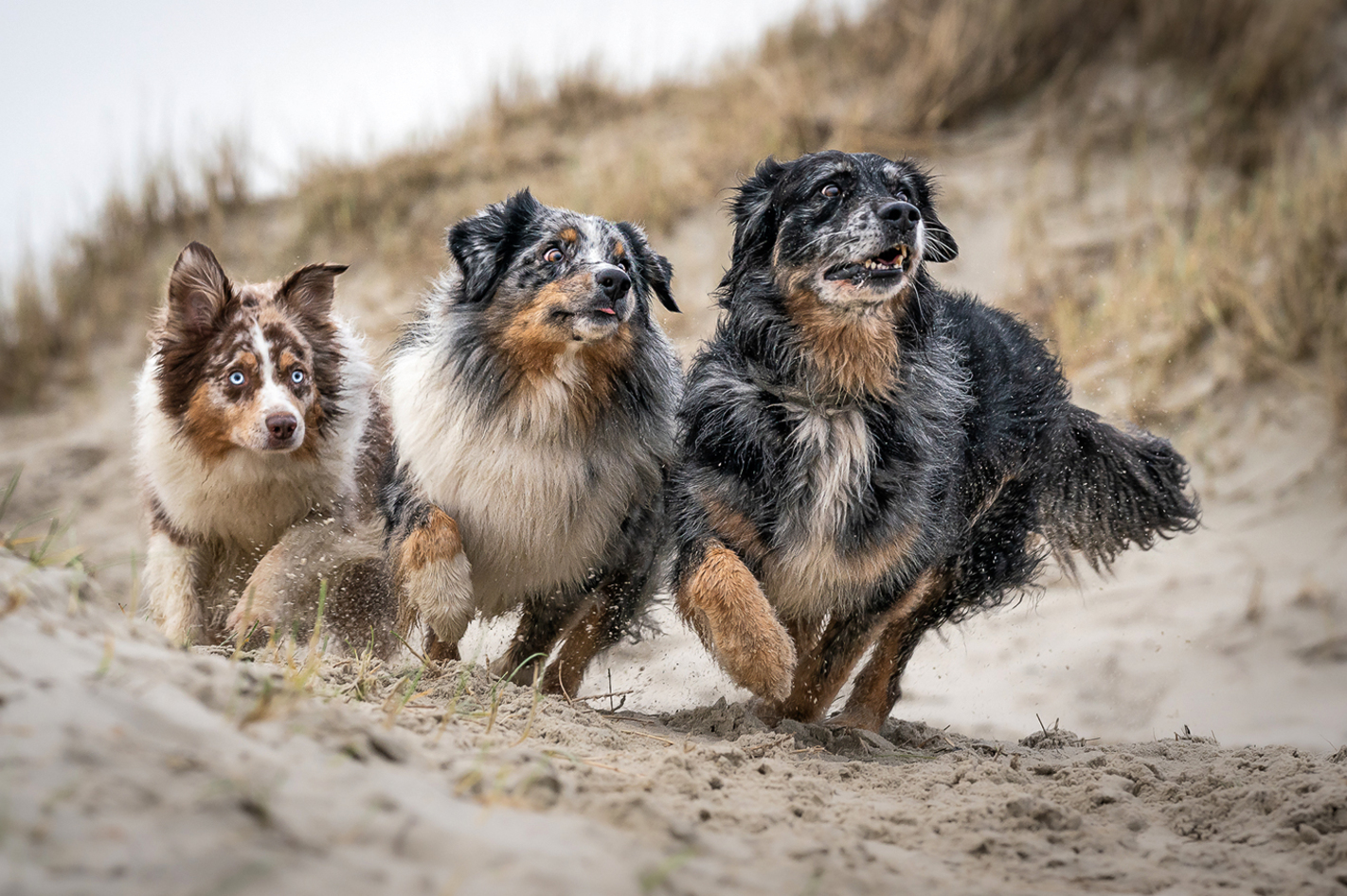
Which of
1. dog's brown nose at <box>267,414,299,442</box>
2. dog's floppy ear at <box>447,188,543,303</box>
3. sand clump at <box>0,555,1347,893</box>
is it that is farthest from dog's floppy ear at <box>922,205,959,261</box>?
dog's brown nose at <box>267,414,299,442</box>

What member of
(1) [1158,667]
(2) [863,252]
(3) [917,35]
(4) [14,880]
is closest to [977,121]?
(3) [917,35]

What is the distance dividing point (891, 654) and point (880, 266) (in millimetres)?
1603

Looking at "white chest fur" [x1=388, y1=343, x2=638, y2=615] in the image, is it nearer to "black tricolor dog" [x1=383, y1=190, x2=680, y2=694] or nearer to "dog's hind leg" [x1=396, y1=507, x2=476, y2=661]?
"black tricolor dog" [x1=383, y1=190, x2=680, y2=694]

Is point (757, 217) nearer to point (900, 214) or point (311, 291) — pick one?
point (900, 214)

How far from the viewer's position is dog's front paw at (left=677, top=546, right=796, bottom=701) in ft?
12.0

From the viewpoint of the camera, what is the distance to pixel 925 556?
419 centimetres

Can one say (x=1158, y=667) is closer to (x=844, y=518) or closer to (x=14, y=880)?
(x=844, y=518)

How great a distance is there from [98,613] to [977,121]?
34.4 ft

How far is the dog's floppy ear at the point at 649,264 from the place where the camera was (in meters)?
4.58

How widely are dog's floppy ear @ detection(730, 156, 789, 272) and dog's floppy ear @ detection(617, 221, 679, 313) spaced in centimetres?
40

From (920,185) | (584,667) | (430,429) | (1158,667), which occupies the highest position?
(920,185)

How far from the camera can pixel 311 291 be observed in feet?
15.4

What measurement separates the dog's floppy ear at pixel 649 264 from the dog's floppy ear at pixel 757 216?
40 centimetres

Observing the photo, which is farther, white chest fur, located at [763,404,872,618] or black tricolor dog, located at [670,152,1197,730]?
white chest fur, located at [763,404,872,618]
